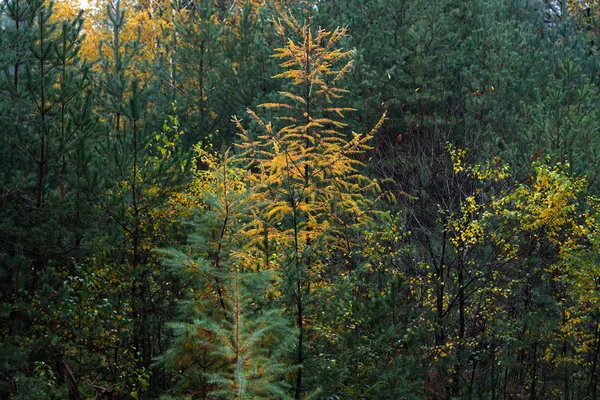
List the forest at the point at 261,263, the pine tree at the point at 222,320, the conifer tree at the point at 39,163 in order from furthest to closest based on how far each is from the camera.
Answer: the conifer tree at the point at 39,163
the forest at the point at 261,263
the pine tree at the point at 222,320

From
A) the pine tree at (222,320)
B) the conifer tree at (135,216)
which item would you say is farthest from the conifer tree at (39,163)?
the pine tree at (222,320)

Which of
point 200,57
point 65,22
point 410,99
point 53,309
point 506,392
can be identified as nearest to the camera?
point 53,309

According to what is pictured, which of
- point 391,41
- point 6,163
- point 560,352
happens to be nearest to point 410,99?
point 391,41

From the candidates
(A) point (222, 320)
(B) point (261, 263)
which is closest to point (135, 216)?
(B) point (261, 263)

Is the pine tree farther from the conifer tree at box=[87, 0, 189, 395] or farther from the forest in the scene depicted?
the conifer tree at box=[87, 0, 189, 395]

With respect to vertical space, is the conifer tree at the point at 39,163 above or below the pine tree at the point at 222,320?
above

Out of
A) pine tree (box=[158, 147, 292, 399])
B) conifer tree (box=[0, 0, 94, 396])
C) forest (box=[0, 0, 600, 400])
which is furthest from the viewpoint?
conifer tree (box=[0, 0, 94, 396])

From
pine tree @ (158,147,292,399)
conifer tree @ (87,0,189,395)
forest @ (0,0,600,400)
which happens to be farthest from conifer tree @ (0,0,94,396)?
pine tree @ (158,147,292,399)

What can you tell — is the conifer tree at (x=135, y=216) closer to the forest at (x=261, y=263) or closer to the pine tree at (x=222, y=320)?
Answer: the forest at (x=261, y=263)

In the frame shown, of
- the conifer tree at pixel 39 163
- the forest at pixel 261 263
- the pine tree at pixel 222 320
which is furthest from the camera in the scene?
the conifer tree at pixel 39 163

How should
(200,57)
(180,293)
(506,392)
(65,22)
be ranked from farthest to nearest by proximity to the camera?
(200,57) < (506,392) < (180,293) < (65,22)

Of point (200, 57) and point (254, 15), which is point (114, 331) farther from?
point (254, 15)

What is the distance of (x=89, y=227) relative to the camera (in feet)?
31.4

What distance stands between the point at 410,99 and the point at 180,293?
1084 centimetres
